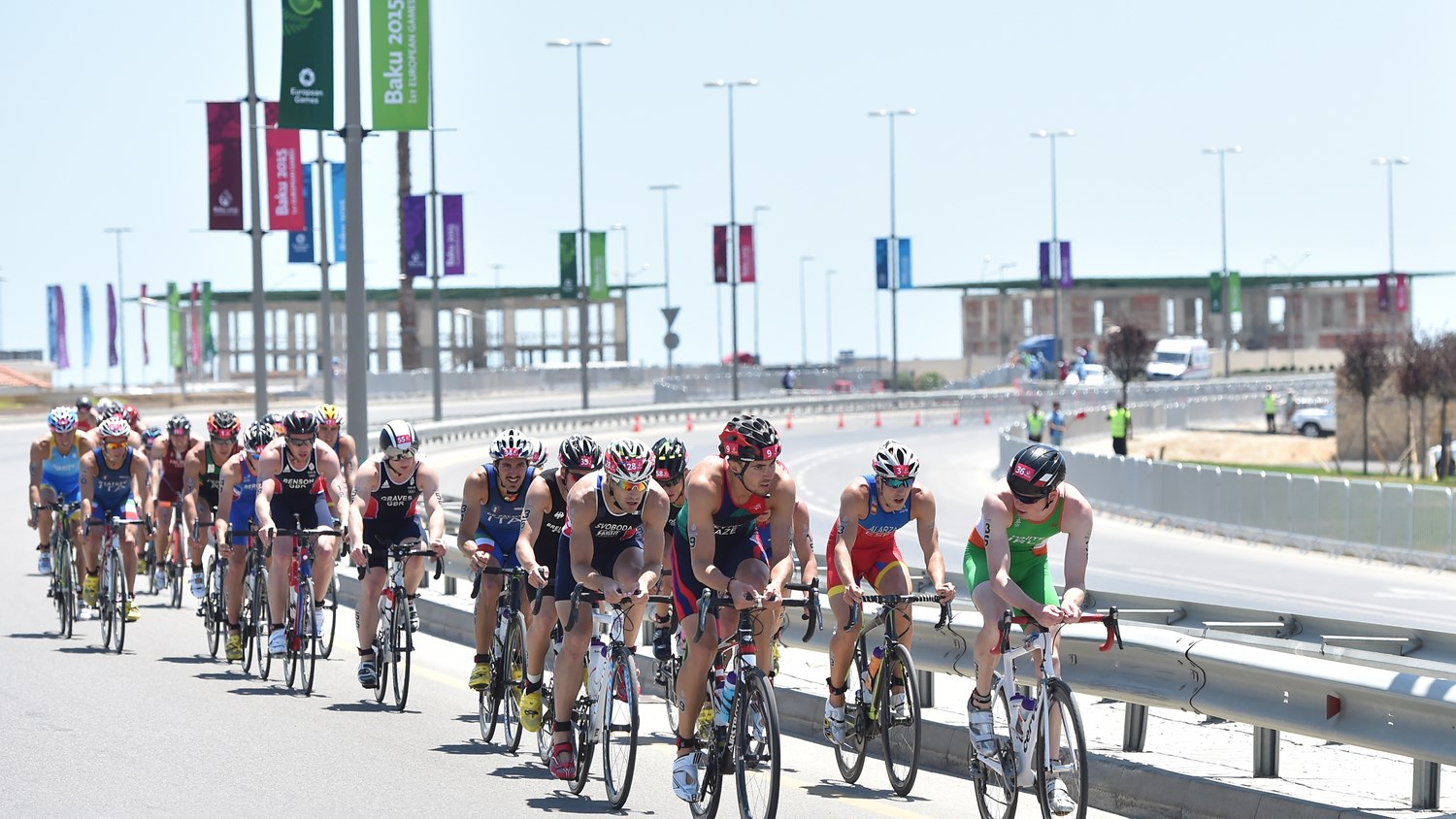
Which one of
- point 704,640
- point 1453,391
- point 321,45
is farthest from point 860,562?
point 1453,391

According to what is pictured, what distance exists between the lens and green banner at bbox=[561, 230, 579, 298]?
2530 inches

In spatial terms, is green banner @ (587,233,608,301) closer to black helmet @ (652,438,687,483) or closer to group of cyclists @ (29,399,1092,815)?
group of cyclists @ (29,399,1092,815)

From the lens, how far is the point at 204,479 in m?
18.0

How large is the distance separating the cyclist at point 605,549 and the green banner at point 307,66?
13763 mm

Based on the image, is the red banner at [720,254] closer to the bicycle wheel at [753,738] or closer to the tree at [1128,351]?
the tree at [1128,351]

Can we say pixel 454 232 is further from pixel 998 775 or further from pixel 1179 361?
pixel 1179 361

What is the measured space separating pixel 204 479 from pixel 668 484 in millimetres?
8602

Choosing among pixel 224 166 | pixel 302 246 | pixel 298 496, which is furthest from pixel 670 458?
pixel 302 246

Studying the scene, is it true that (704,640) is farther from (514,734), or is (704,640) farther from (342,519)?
(342,519)

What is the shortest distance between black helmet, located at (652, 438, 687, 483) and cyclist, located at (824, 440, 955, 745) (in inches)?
34.1

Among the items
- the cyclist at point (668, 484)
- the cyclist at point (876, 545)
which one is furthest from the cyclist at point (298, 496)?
the cyclist at point (876, 545)

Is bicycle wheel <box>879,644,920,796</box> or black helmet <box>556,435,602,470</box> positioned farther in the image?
black helmet <box>556,435,602,470</box>

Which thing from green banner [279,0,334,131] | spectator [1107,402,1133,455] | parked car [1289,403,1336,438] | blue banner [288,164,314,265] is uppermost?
green banner [279,0,334,131]

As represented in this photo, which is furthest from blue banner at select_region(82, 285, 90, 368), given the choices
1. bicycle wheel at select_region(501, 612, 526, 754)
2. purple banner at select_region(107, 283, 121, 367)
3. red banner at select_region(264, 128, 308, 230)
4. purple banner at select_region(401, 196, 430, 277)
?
bicycle wheel at select_region(501, 612, 526, 754)
